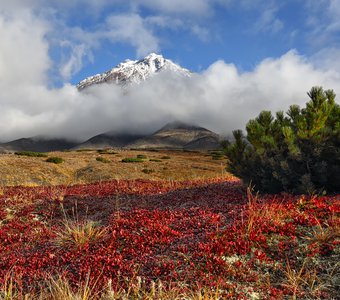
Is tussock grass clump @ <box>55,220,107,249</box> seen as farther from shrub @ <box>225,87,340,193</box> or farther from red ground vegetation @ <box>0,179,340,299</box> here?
shrub @ <box>225,87,340,193</box>

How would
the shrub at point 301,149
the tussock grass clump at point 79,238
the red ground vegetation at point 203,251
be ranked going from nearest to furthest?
the red ground vegetation at point 203,251, the tussock grass clump at point 79,238, the shrub at point 301,149

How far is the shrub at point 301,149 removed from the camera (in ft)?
40.5

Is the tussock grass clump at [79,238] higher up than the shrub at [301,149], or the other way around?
the shrub at [301,149]

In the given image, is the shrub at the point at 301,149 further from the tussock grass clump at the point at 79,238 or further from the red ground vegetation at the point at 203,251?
the tussock grass clump at the point at 79,238

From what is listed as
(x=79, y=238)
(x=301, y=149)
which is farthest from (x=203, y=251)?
(x=301, y=149)

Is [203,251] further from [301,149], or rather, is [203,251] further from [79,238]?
[301,149]

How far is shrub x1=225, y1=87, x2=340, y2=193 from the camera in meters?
12.4

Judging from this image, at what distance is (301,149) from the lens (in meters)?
12.9

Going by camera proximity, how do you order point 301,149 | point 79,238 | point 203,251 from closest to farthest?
point 203,251, point 79,238, point 301,149

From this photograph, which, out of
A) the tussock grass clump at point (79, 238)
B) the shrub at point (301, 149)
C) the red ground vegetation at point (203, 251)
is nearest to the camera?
the red ground vegetation at point (203, 251)

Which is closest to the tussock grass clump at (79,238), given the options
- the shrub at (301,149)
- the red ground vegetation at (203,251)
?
the red ground vegetation at (203,251)

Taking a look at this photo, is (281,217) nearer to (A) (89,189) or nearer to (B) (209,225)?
(B) (209,225)

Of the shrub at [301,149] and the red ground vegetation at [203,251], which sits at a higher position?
the shrub at [301,149]

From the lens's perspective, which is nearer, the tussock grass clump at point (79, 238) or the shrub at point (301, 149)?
the tussock grass clump at point (79, 238)
